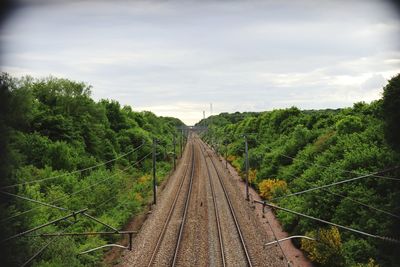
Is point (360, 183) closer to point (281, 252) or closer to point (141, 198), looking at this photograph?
point (281, 252)

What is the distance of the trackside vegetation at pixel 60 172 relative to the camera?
15.7 meters

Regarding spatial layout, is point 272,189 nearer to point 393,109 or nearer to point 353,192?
point 353,192

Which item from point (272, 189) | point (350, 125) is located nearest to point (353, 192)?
point (350, 125)

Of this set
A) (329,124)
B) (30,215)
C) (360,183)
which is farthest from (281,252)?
(329,124)

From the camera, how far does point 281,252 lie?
20.8 meters

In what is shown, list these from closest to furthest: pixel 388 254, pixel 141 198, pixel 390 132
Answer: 1. pixel 388 254
2. pixel 390 132
3. pixel 141 198

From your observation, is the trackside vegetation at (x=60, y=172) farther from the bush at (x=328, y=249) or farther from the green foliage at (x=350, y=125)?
the green foliage at (x=350, y=125)

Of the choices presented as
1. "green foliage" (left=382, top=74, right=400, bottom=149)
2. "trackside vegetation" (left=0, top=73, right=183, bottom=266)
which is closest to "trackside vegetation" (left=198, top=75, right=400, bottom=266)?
"green foliage" (left=382, top=74, right=400, bottom=149)

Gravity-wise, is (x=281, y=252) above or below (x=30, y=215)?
below

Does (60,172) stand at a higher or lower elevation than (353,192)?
higher

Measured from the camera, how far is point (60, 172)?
25.7 metres

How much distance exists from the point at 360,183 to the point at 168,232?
12.1 metres

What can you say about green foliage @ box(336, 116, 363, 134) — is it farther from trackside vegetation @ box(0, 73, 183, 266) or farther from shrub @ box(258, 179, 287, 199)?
trackside vegetation @ box(0, 73, 183, 266)

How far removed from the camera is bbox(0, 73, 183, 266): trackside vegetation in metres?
15.7
